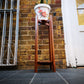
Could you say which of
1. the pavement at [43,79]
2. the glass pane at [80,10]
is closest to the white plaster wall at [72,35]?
the glass pane at [80,10]

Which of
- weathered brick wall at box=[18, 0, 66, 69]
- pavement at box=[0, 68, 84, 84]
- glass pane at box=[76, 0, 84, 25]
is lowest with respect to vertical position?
pavement at box=[0, 68, 84, 84]

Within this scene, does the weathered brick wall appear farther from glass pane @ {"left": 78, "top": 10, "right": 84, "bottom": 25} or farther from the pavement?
the pavement

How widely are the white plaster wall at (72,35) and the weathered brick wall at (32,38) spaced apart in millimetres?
117

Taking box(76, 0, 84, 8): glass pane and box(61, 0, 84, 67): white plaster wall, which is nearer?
box(61, 0, 84, 67): white plaster wall

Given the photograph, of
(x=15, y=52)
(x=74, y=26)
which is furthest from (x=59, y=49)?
(x=15, y=52)

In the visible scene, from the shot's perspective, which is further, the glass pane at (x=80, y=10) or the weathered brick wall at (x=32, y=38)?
the glass pane at (x=80, y=10)

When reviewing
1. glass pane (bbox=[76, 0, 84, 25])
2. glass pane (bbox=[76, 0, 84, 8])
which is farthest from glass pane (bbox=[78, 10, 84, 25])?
glass pane (bbox=[76, 0, 84, 8])

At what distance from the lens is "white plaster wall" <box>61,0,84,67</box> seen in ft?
6.46

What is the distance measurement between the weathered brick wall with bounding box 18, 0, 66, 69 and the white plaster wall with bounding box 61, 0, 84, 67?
4.6 inches

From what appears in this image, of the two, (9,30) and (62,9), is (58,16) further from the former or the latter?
(9,30)

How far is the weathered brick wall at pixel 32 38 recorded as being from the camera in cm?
190

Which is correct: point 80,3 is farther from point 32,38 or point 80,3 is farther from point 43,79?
point 43,79

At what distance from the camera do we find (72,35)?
207 centimetres

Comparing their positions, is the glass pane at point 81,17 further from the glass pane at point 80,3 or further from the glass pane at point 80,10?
the glass pane at point 80,3
